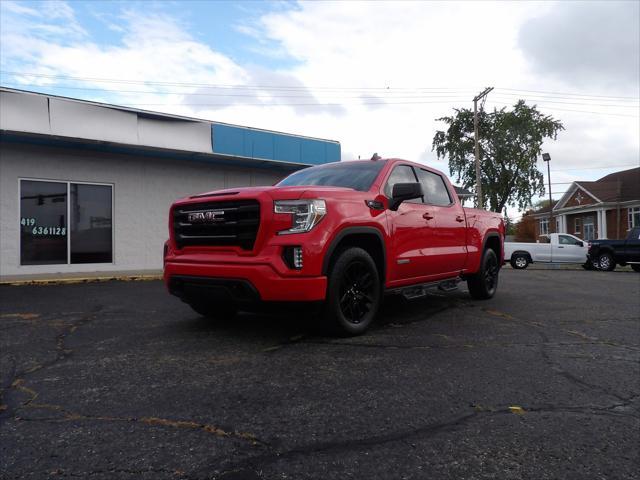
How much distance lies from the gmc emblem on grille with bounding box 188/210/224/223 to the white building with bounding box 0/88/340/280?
8344mm

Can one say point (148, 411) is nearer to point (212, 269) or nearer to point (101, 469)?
point (101, 469)

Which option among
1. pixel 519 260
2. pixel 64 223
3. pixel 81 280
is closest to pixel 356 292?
pixel 81 280

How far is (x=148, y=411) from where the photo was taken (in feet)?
8.64

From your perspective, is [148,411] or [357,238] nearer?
[148,411]

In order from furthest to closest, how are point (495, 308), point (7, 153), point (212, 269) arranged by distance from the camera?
1. point (7, 153)
2. point (495, 308)
3. point (212, 269)

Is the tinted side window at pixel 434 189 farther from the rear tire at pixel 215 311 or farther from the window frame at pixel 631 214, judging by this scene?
the window frame at pixel 631 214

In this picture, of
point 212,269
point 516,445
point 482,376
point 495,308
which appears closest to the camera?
point 516,445

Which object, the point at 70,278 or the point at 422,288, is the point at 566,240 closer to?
the point at 422,288

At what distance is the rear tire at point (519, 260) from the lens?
20.9 m

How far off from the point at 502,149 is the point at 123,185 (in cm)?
3401

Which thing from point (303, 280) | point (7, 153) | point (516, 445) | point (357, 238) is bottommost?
point (516, 445)

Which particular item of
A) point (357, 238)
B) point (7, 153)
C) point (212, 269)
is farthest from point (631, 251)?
point (7, 153)

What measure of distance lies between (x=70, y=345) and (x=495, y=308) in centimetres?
548

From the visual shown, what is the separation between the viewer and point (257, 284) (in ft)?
12.6
